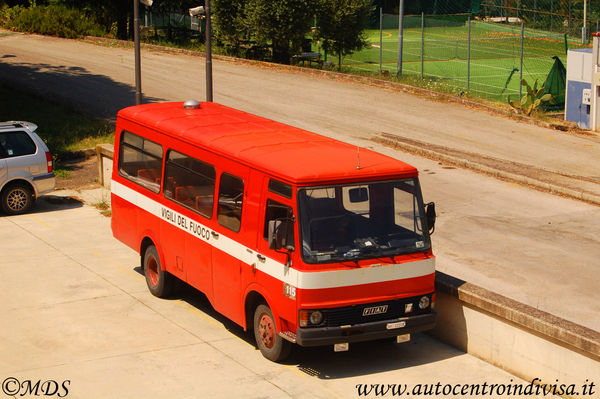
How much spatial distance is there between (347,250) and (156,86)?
24.4 metres

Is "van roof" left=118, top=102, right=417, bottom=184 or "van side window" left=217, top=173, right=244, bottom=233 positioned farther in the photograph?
"van side window" left=217, top=173, right=244, bottom=233

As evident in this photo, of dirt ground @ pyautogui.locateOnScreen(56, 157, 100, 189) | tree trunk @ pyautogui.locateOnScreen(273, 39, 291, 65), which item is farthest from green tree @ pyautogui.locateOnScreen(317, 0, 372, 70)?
dirt ground @ pyautogui.locateOnScreen(56, 157, 100, 189)

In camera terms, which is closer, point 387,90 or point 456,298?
point 456,298

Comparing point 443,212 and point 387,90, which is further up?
point 387,90

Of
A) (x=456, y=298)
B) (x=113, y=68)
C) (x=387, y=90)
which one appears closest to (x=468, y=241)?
(x=456, y=298)

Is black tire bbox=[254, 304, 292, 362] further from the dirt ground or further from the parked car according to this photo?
the dirt ground

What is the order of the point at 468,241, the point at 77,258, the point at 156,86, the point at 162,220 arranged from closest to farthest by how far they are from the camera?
the point at 162,220, the point at 77,258, the point at 468,241, the point at 156,86

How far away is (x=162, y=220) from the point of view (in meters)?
13.1

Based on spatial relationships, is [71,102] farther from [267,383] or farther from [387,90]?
[267,383]

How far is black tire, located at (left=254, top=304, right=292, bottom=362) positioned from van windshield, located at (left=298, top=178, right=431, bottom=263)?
118 centimetres

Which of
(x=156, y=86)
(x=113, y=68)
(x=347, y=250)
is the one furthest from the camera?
(x=113, y=68)

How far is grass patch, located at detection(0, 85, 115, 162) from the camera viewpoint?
24.6m

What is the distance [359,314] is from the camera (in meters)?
10.2

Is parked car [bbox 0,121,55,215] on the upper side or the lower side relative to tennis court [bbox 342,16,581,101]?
lower
